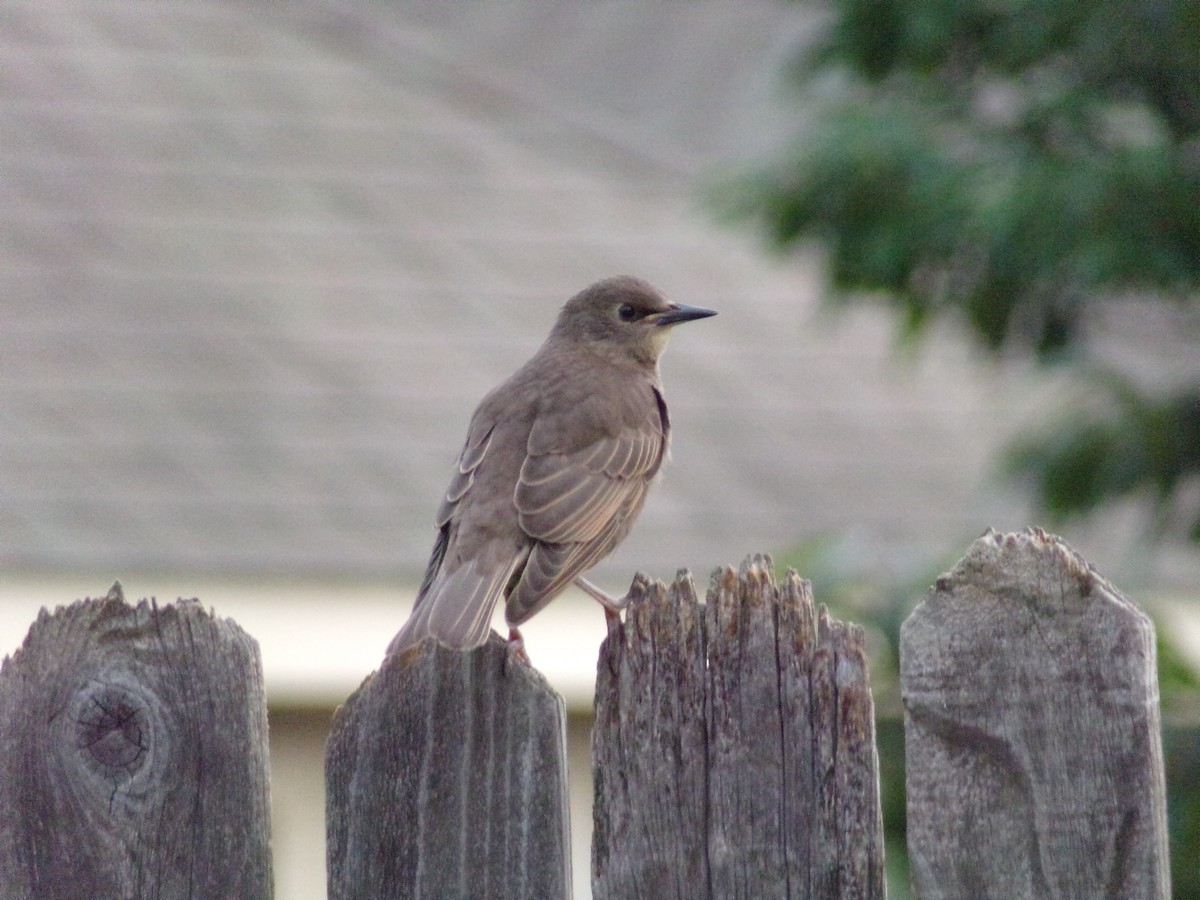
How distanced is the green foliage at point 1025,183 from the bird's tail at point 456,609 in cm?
238

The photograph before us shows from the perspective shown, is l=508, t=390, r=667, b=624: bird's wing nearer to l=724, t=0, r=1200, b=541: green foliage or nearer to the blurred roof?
l=724, t=0, r=1200, b=541: green foliage

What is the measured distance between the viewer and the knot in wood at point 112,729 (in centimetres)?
297

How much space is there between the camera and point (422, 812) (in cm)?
297

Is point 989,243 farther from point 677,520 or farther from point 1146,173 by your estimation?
point 677,520

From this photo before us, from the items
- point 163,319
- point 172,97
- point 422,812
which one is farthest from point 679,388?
point 422,812

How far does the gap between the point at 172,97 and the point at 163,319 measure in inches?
96.8

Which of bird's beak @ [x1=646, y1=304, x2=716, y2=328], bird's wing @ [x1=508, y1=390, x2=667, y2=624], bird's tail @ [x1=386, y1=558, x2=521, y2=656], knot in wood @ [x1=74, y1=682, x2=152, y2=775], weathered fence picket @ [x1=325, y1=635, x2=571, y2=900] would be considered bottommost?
weathered fence picket @ [x1=325, y1=635, x2=571, y2=900]

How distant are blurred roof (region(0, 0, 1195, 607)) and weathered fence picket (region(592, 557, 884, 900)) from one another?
22.2ft

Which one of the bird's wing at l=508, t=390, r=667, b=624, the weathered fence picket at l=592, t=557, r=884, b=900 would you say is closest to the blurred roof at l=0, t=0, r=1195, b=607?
the bird's wing at l=508, t=390, r=667, b=624

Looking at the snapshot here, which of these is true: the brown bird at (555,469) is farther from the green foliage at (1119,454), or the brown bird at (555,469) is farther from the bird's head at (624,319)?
the green foliage at (1119,454)

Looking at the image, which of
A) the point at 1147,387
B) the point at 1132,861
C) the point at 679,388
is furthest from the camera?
the point at 679,388

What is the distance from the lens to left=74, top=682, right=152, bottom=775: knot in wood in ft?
9.75

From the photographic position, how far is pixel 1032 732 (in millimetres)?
2770

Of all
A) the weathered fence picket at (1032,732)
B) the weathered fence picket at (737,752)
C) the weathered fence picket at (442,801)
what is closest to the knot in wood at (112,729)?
the weathered fence picket at (442,801)
